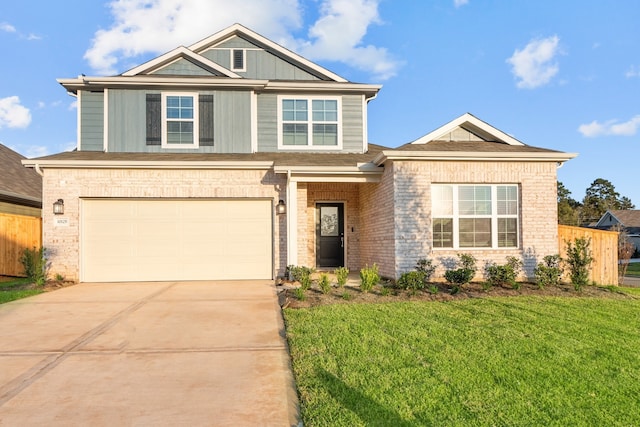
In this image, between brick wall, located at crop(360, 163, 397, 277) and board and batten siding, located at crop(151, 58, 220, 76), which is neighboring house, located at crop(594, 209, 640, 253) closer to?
brick wall, located at crop(360, 163, 397, 277)

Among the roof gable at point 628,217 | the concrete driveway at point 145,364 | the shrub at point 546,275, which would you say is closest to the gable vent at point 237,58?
the concrete driveway at point 145,364

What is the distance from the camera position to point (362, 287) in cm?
820

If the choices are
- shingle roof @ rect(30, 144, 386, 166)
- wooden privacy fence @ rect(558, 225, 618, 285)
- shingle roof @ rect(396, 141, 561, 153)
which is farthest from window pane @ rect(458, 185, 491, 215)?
shingle roof @ rect(30, 144, 386, 166)

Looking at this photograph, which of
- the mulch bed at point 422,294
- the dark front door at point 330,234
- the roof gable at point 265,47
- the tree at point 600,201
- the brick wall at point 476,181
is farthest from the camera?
the tree at point 600,201

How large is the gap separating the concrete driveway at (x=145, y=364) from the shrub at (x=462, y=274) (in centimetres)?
386

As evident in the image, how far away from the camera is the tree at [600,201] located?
5644 centimetres

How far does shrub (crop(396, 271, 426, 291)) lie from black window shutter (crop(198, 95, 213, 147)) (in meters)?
6.69

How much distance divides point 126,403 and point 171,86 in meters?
9.90

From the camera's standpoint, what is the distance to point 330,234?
41.0 ft

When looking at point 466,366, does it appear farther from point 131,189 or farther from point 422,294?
point 131,189

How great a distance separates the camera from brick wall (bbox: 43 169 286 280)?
10234mm

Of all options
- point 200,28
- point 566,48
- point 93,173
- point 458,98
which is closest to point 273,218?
point 93,173

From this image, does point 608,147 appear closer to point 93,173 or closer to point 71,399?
point 93,173

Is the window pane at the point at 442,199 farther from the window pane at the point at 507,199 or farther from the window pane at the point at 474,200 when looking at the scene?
the window pane at the point at 507,199
